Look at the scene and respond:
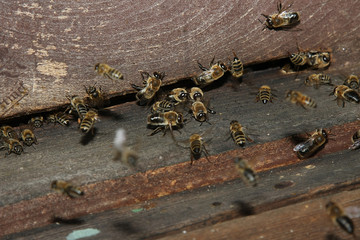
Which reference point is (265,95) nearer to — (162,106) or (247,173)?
(162,106)

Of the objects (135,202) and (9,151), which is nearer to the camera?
(135,202)

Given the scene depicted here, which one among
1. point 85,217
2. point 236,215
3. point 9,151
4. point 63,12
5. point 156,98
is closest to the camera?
point 236,215

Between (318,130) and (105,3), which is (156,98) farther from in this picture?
(318,130)

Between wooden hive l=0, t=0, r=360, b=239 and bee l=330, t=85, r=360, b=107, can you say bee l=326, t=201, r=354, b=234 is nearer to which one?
wooden hive l=0, t=0, r=360, b=239

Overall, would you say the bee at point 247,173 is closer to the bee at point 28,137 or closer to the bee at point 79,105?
the bee at point 79,105

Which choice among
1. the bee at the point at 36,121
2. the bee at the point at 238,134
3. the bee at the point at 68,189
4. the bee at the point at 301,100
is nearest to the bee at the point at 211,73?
the bee at the point at 238,134

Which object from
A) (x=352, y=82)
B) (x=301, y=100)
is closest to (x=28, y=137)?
(x=301, y=100)

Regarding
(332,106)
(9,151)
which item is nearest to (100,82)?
(9,151)
